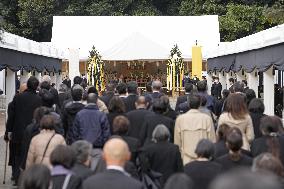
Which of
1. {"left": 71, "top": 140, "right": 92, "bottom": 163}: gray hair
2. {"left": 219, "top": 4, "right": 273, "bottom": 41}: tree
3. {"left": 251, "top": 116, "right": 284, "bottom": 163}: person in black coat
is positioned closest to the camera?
{"left": 71, "top": 140, "right": 92, "bottom": 163}: gray hair

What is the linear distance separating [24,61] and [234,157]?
15602mm

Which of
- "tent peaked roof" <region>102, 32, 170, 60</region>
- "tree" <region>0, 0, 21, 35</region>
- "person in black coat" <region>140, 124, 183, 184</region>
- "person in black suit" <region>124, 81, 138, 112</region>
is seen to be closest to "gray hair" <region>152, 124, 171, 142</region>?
"person in black coat" <region>140, 124, 183, 184</region>

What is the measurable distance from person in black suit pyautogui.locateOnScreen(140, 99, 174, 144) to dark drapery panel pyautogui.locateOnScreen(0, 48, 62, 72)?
27.1 ft

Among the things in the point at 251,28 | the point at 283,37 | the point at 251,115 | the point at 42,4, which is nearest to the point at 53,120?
the point at 251,115

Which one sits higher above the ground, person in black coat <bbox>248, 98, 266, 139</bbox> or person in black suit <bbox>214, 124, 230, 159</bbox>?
person in black coat <bbox>248, 98, 266, 139</bbox>

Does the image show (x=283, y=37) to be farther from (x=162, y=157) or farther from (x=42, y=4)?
(x=42, y=4)

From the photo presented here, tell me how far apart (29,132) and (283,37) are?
819cm

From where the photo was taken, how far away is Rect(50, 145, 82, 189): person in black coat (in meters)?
4.95

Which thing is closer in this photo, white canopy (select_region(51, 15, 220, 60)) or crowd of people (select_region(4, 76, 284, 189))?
crowd of people (select_region(4, 76, 284, 189))

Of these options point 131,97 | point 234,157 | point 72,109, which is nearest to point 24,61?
point 131,97

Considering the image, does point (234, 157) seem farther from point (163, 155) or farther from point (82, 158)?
point (82, 158)

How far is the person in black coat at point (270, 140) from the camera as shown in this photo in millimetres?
6324

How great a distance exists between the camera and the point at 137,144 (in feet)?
23.5

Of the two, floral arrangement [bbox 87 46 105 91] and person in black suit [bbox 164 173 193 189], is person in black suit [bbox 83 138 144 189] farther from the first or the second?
floral arrangement [bbox 87 46 105 91]
